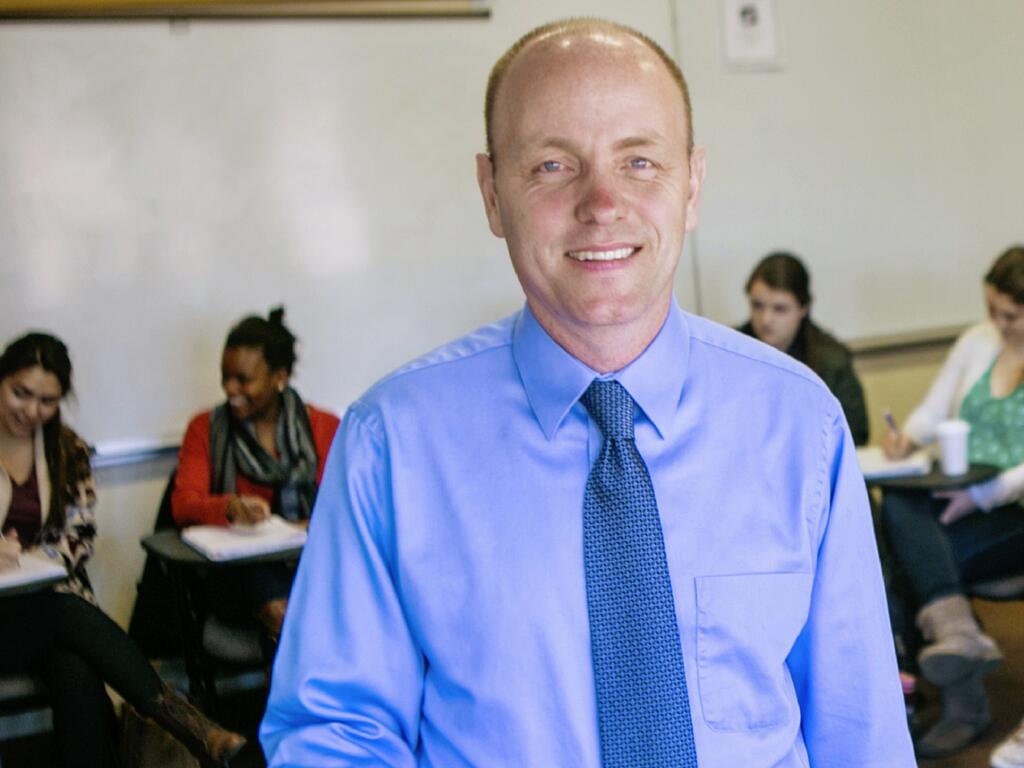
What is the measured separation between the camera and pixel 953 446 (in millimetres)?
3465

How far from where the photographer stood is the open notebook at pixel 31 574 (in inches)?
114

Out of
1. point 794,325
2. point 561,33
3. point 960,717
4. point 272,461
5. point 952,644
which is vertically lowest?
point 960,717

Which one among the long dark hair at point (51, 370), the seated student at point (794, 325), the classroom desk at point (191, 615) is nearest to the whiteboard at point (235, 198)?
the long dark hair at point (51, 370)

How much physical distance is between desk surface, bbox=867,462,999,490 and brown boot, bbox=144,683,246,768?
1.91 m

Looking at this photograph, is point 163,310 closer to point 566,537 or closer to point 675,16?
point 675,16

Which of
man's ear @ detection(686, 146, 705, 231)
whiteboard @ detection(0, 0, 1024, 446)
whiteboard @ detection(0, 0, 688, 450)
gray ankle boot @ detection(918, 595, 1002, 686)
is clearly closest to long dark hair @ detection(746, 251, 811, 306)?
whiteboard @ detection(0, 0, 1024, 446)

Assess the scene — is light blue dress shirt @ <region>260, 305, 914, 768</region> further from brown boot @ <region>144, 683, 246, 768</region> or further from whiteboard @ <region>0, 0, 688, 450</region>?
whiteboard @ <region>0, 0, 688, 450</region>

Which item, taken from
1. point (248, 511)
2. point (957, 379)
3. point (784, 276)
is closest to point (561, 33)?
point (248, 511)

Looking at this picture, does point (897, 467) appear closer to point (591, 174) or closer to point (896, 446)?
point (896, 446)

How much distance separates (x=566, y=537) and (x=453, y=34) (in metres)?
3.43

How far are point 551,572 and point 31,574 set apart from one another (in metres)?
2.13

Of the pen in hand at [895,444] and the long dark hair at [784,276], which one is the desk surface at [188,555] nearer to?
the pen in hand at [895,444]

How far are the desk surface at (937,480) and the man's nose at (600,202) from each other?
2438 millimetres

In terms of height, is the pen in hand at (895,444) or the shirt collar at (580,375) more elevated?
the shirt collar at (580,375)
